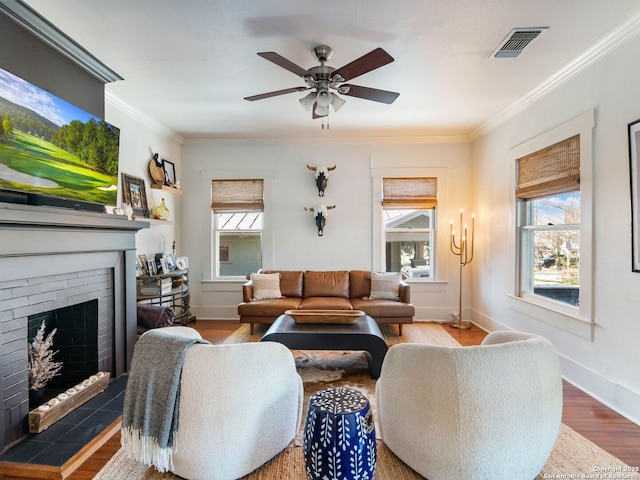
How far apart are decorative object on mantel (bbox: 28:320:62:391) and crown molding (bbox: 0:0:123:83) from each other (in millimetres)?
1968

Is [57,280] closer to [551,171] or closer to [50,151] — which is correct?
[50,151]

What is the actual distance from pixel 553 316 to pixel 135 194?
4.64 meters

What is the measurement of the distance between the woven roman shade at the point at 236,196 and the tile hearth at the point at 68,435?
317 centimetres

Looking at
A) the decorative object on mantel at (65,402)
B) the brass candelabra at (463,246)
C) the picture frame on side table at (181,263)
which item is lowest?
the decorative object on mantel at (65,402)

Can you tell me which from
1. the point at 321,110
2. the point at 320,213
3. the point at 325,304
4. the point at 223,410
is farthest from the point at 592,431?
the point at 320,213

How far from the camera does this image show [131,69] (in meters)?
2.95

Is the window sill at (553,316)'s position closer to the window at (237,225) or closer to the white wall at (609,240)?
the white wall at (609,240)

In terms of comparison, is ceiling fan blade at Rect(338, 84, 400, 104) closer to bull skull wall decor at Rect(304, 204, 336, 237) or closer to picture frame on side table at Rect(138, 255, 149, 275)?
bull skull wall decor at Rect(304, 204, 336, 237)

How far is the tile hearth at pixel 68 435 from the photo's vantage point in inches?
71.3

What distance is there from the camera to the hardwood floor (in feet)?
6.15

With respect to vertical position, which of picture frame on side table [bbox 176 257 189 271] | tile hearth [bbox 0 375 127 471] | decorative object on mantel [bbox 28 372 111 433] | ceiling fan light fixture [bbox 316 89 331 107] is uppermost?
ceiling fan light fixture [bbox 316 89 331 107]

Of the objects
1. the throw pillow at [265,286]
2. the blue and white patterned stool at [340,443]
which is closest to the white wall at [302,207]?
the throw pillow at [265,286]

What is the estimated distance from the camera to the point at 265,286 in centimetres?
446

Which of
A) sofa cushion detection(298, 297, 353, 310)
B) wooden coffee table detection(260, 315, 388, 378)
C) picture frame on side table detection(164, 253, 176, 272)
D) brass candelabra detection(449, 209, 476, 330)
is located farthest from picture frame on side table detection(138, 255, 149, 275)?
brass candelabra detection(449, 209, 476, 330)
